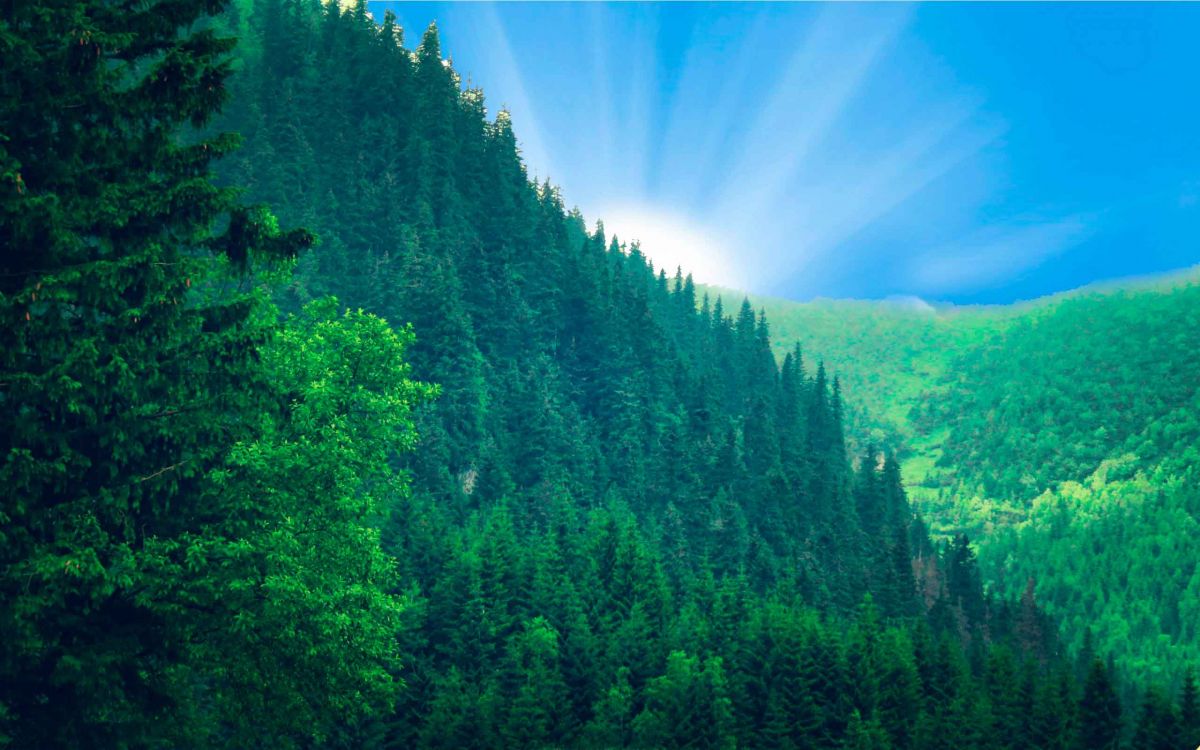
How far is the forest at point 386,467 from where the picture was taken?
19.6 m

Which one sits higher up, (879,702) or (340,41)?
(340,41)

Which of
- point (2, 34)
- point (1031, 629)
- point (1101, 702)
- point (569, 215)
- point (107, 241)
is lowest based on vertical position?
point (1031, 629)

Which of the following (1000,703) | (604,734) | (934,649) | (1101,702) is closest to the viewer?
(604,734)

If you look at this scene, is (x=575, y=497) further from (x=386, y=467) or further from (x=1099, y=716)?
(x=386, y=467)

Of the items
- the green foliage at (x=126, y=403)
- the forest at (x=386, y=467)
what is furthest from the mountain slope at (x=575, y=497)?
the green foliage at (x=126, y=403)

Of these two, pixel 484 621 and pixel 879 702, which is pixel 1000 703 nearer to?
pixel 879 702

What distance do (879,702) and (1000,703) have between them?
10.3 metres

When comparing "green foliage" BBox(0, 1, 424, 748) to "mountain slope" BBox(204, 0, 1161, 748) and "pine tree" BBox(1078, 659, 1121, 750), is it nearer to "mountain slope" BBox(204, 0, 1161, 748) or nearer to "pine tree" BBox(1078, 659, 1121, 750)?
"mountain slope" BBox(204, 0, 1161, 748)

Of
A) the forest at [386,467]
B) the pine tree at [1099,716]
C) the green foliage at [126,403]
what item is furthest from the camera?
the pine tree at [1099,716]

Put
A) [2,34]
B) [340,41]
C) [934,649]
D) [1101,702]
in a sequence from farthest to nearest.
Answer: [340,41] → [934,649] → [1101,702] → [2,34]

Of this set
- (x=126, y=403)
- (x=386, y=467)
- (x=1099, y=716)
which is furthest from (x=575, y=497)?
(x=126, y=403)

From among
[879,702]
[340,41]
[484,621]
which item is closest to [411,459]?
[484,621]

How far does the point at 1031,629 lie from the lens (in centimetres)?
13638

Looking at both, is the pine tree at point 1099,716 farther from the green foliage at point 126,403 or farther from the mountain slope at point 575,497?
the green foliage at point 126,403
